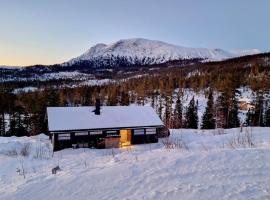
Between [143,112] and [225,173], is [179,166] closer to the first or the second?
[225,173]

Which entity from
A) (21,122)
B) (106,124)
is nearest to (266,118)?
(106,124)

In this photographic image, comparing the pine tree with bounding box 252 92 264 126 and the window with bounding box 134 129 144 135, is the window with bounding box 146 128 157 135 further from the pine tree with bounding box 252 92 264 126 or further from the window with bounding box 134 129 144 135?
the pine tree with bounding box 252 92 264 126

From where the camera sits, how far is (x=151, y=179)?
16.4ft

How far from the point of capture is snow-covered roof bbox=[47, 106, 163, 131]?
103ft

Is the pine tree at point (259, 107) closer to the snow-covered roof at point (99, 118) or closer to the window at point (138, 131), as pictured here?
the snow-covered roof at point (99, 118)

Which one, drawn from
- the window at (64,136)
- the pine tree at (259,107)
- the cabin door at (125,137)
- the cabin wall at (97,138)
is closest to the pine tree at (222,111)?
the pine tree at (259,107)

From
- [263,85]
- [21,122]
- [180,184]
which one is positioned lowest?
[21,122]

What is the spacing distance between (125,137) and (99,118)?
3.95 meters

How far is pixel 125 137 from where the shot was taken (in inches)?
1341

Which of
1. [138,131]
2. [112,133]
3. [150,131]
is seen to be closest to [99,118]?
[112,133]

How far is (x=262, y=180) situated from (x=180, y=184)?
1.44 metres

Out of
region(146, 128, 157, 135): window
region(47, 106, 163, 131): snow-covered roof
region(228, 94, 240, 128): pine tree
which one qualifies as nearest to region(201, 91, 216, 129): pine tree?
region(228, 94, 240, 128): pine tree

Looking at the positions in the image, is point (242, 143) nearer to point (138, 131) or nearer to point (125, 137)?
point (138, 131)

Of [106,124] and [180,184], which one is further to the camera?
[106,124]
